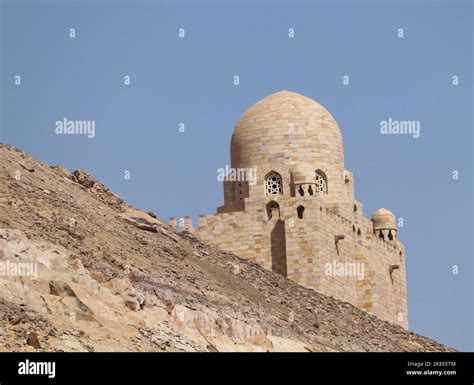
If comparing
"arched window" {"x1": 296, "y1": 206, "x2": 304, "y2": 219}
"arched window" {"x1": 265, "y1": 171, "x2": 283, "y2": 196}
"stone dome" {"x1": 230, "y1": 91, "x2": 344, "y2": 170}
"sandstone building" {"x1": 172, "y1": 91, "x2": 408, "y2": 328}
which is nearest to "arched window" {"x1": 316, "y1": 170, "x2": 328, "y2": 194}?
"sandstone building" {"x1": 172, "y1": 91, "x2": 408, "y2": 328}

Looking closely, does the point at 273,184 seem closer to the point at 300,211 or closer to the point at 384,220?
the point at 300,211

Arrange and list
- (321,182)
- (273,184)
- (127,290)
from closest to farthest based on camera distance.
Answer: (127,290), (273,184), (321,182)

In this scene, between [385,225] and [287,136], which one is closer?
[287,136]

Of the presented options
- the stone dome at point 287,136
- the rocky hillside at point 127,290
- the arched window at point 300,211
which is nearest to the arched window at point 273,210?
the arched window at point 300,211

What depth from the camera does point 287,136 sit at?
5156cm

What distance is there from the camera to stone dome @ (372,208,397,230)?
Answer: 5416 cm

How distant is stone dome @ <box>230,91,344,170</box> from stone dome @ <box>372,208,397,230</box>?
270cm

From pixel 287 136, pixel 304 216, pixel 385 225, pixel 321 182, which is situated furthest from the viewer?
pixel 385 225

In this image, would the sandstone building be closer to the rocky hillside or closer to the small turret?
the small turret

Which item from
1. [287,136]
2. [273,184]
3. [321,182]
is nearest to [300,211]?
[273,184]

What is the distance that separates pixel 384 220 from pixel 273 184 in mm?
5100
